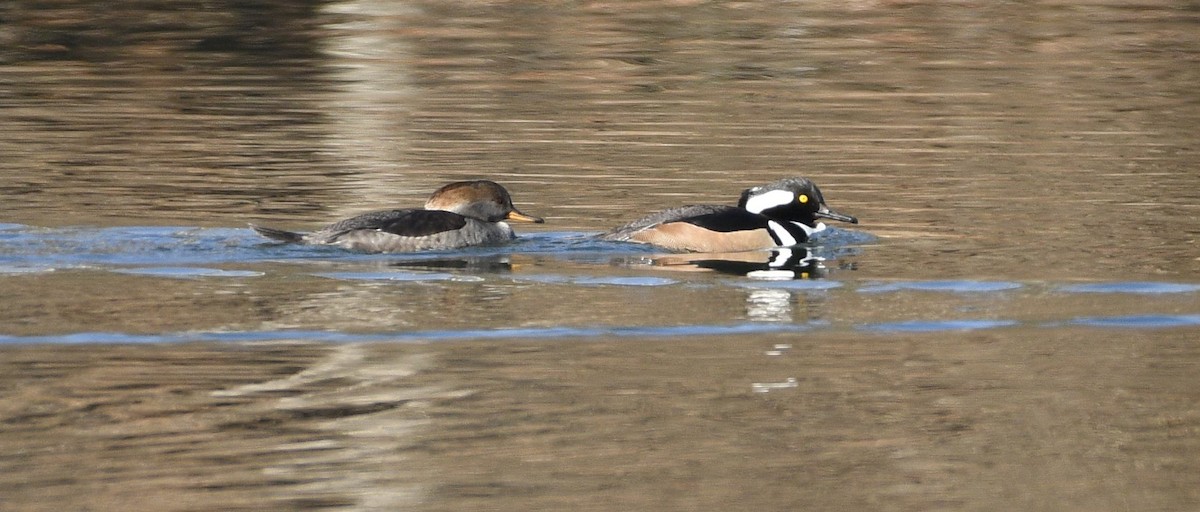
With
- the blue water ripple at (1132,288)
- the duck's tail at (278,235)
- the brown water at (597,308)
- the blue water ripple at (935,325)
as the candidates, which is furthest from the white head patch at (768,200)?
the blue water ripple at (935,325)

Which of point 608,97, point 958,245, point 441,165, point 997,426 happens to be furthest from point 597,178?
point 997,426

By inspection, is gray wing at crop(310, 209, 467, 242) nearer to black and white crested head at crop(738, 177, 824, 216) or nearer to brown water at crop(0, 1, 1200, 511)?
brown water at crop(0, 1, 1200, 511)

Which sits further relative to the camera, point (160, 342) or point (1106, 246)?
point (1106, 246)

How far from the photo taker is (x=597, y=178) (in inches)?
648

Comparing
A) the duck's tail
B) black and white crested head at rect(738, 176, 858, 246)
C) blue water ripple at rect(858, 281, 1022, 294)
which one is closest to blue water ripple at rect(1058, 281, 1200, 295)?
blue water ripple at rect(858, 281, 1022, 294)

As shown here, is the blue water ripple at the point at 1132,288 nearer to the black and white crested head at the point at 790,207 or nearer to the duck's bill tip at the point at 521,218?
the black and white crested head at the point at 790,207

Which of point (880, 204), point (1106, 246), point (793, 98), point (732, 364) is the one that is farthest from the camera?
point (793, 98)

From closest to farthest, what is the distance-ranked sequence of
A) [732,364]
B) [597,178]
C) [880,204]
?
[732,364] → [880,204] → [597,178]

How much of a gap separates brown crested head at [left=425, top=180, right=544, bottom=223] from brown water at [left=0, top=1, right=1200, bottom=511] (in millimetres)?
307

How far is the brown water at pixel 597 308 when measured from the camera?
7.59 m

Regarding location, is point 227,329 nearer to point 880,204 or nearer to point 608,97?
point 880,204

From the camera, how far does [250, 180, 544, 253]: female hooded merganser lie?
12.6 meters

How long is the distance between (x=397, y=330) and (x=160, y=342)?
3.94 feet

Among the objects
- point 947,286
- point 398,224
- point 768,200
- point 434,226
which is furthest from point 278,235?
point 947,286
